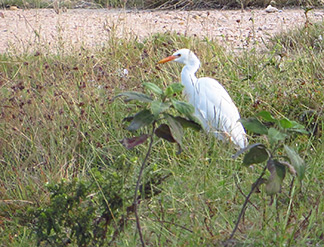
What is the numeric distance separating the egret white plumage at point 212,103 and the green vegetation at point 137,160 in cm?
11

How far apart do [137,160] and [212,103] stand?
32.4 inches

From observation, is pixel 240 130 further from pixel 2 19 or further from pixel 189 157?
pixel 2 19

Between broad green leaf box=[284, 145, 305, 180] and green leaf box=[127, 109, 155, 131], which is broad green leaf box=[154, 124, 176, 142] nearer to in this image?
green leaf box=[127, 109, 155, 131]

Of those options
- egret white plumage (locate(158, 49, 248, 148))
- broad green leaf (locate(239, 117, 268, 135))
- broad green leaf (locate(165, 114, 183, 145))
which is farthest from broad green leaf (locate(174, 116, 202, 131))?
egret white plumage (locate(158, 49, 248, 148))

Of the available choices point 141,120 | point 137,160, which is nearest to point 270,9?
point 137,160

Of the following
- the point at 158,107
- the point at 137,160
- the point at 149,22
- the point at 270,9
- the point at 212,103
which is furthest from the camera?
the point at 270,9

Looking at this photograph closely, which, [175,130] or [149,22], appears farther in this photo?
[149,22]

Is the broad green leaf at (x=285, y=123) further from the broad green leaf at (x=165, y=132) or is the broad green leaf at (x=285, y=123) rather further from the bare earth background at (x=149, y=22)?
the bare earth background at (x=149, y=22)

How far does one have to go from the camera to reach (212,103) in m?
3.46

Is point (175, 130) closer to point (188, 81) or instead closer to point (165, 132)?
point (165, 132)

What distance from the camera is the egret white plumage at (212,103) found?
3.20 m

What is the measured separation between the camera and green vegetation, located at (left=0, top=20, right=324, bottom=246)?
207 centimetres

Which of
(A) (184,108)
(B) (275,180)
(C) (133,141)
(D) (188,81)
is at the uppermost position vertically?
(A) (184,108)

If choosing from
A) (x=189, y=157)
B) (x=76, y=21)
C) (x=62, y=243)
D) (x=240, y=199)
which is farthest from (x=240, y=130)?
(x=76, y=21)
